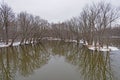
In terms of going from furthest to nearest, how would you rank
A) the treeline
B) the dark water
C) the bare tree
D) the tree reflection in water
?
the bare tree → the treeline → the tree reflection in water → the dark water

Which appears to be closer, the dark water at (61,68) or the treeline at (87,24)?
the dark water at (61,68)

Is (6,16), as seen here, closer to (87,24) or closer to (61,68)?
(87,24)

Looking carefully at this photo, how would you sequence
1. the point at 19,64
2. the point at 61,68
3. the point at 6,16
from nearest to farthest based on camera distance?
the point at 61,68 → the point at 19,64 → the point at 6,16

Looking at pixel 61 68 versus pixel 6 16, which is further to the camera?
pixel 6 16

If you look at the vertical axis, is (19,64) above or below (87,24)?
below

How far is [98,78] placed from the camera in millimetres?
9812

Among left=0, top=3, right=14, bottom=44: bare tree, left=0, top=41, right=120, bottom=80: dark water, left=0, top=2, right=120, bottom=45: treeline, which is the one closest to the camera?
left=0, top=41, right=120, bottom=80: dark water

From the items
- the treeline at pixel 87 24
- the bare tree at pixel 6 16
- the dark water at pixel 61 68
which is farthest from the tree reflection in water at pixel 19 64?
the bare tree at pixel 6 16

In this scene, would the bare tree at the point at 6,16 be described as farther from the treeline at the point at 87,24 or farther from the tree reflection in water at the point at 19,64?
the tree reflection in water at the point at 19,64

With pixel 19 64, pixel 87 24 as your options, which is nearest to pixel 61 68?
pixel 19 64

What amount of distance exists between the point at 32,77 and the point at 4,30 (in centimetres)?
3708

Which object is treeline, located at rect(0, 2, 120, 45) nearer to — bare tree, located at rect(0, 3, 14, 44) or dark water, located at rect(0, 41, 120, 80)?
bare tree, located at rect(0, 3, 14, 44)

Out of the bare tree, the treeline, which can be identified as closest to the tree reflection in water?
the treeline

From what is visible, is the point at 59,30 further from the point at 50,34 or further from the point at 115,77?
the point at 115,77
